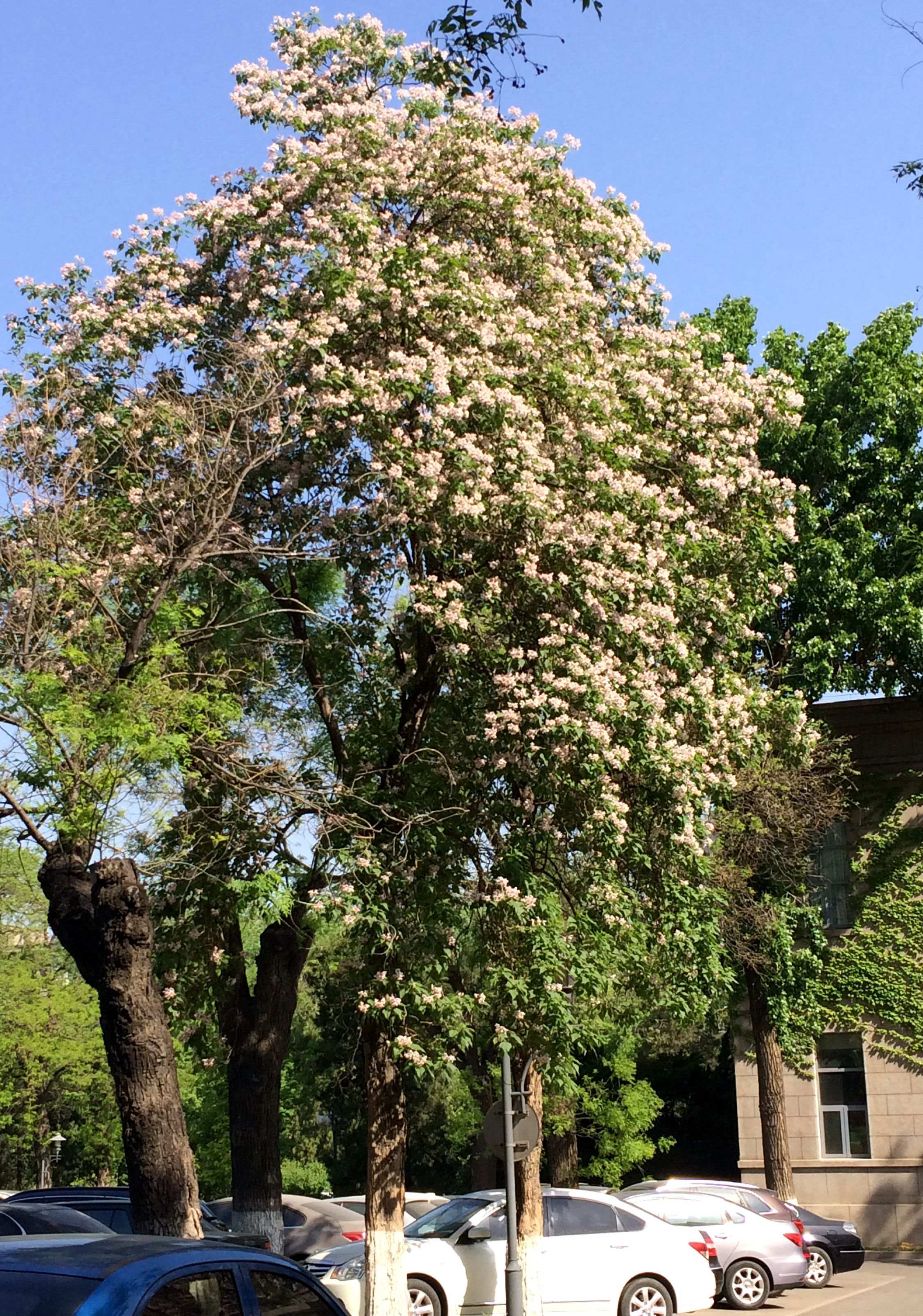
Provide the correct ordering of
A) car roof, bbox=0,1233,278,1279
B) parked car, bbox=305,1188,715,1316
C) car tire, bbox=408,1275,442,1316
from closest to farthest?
car roof, bbox=0,1233,278,1279 → car tire, bbox=408,1275,442,1316 → parked car, bbox=305,1188,715,1316

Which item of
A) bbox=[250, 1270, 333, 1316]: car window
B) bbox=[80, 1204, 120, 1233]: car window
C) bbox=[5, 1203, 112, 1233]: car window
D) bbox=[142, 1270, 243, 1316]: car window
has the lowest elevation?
bbox=[80, 1204, 120, 1233]: car window

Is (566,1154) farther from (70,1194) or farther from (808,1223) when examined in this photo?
(70,1194)

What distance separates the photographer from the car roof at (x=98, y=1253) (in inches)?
193

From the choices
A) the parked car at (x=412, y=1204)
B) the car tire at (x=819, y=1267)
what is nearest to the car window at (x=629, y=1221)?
the parked car at (x=412, y=1204)

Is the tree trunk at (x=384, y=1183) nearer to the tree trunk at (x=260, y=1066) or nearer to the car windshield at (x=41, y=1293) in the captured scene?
the tree trunk at (x=260, y=1066)

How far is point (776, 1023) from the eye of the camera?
28.8 m

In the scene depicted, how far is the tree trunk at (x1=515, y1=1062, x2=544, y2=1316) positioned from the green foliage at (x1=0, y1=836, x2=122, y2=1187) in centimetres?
2552

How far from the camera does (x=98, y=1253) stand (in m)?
5.10

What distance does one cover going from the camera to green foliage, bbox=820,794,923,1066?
28.9m

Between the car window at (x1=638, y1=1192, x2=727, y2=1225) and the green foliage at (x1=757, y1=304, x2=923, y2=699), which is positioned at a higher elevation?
the green foliage at (x1=757, y1=304, x2=923, y2=699)

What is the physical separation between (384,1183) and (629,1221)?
3632mm

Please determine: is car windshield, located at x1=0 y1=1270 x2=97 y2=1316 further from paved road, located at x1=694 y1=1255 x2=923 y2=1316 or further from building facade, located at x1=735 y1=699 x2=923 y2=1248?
building facade, located at x1=735 y1=699 x2=923 y2=1248

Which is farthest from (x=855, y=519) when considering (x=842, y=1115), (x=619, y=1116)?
(x=619, y=1116)

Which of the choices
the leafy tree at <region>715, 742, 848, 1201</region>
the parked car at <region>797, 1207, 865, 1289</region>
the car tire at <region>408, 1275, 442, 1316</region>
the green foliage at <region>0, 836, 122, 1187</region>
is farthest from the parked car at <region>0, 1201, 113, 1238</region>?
the green foliage at <region>0, 836, 122, 1187</region>
